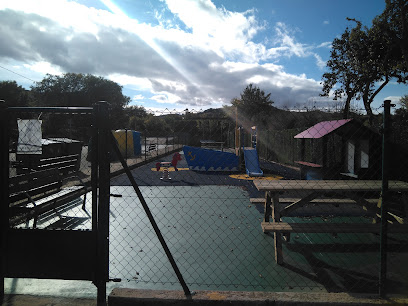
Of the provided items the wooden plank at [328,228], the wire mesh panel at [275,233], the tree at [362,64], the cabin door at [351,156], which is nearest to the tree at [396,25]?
the tree at [362,64]

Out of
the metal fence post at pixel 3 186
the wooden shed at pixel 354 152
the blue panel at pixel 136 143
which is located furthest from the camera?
the blue panel at pixel 136 143

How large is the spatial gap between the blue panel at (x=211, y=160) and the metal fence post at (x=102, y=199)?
1152 cm

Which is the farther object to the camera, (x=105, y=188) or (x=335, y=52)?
(x=335, y=52)

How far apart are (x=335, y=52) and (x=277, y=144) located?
7026 millimetres

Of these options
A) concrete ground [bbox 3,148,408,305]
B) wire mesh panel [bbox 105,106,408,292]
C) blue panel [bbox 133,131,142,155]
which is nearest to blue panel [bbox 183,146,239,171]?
wire mesh panel [bbox 105,106,408,292]

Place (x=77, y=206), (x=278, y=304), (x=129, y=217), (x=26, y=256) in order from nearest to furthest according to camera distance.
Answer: (x=278, y=304), (x=26, y=256), (x=129, y=217), (x=77, y=206)

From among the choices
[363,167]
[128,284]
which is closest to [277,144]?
[363,167]

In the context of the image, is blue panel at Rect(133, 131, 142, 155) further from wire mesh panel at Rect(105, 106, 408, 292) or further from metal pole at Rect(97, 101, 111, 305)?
metal pole at Rect(97, 101, 111, 305)

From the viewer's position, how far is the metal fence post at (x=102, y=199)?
8.61 feet

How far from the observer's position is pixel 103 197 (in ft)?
8.73

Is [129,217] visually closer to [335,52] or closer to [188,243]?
[188,243]

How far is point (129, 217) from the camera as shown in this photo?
5.90 metres

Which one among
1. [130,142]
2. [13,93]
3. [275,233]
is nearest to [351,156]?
[275,233]

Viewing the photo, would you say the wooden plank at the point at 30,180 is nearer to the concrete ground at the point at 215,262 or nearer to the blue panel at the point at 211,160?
the concrete ground at the point at 215,262
